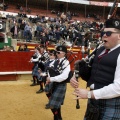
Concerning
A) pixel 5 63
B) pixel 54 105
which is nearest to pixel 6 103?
pixel 54 105

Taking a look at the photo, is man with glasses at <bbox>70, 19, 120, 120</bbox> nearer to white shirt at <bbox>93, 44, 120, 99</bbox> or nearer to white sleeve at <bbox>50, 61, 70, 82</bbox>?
white shirt at <bbox>93, 44, 120, 99</bbox>

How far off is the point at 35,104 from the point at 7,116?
124 centimetres

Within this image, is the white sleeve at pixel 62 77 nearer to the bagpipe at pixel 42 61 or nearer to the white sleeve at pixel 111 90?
the white sleeve at pixel 111 90

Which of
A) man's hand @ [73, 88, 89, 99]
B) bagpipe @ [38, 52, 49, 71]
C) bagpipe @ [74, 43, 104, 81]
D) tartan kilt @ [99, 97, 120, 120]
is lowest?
bagpipe @ [38, 52, 49, 71]

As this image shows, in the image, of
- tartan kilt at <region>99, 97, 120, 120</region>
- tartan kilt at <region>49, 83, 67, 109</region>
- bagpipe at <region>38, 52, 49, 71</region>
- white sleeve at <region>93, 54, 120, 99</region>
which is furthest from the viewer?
bagpipe at <region>38, 52, 49, 71</region>

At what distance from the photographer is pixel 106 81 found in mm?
2383

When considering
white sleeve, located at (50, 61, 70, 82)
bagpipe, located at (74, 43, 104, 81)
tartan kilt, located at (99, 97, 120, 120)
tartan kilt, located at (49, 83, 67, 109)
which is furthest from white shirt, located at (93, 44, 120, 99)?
tartan kilt, located at (49, 83, 67, 109)

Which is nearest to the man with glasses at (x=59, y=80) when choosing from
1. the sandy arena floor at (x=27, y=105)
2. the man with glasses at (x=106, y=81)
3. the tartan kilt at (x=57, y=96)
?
the tartan kilt at (x=57, y=96)

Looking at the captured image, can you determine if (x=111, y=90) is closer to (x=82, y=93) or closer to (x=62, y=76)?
(x=82, y=93)

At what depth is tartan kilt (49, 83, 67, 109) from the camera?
15.9 ft

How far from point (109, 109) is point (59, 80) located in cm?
226

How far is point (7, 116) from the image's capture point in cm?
543

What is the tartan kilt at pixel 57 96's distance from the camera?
4844 mm

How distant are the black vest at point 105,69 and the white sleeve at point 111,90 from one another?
7cm
